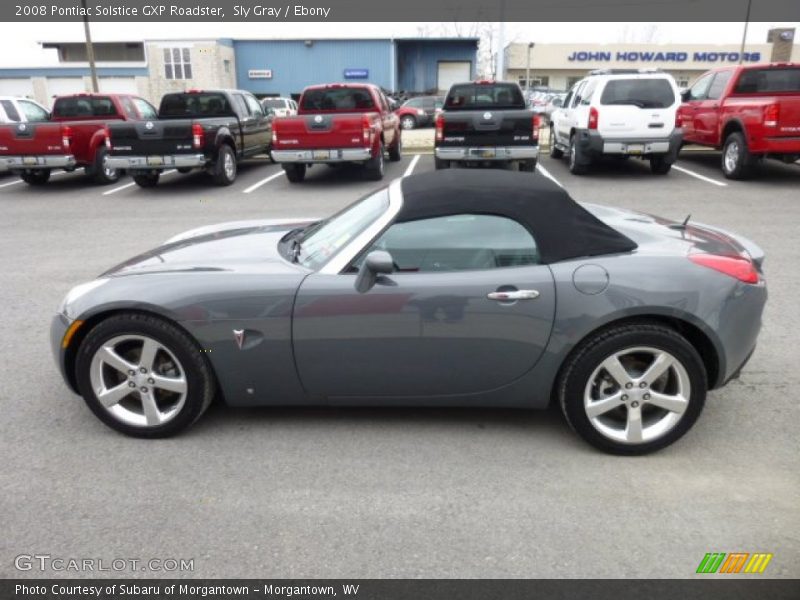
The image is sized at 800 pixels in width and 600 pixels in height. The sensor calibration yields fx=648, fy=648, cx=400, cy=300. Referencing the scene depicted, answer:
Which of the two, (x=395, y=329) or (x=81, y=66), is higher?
(x=81, y=66)

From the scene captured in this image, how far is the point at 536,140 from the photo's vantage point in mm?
11789

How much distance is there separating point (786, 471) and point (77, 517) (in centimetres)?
334

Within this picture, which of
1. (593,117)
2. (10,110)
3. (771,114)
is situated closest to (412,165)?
(593,117)

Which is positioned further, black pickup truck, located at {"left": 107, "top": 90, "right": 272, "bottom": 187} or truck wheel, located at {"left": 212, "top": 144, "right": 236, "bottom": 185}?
truck wheel, located at {"left": 212, "top": 144, "right": 236, "bottom": 185}

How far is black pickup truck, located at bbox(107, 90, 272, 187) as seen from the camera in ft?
38.9

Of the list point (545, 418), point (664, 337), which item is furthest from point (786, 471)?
point (545, 418)

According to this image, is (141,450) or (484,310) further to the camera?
(141,450)

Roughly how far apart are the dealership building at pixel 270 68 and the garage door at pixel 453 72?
67 mm

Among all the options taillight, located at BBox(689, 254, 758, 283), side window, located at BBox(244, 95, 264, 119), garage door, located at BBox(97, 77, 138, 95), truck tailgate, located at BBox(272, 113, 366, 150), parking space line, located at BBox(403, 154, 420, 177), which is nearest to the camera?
taillight, located at BBox(689, 254, 758, 283)

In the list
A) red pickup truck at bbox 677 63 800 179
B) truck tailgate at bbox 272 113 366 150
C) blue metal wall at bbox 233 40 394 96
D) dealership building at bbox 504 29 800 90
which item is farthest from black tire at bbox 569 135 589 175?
dealership building at bbox 504 29 800 90

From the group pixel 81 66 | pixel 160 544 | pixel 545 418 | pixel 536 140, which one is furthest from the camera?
pixel 81 66

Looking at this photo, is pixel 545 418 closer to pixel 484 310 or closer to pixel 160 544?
pixel 484 310

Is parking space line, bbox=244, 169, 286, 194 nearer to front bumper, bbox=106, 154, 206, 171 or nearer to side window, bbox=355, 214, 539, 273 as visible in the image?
front bumper, bbox=106, 154, 206, 171

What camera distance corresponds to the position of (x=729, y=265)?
332 centimetres
